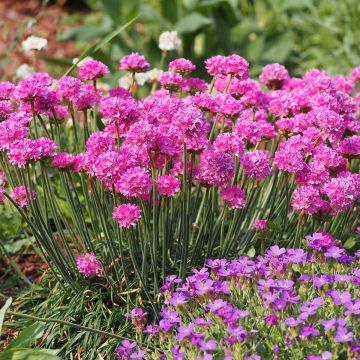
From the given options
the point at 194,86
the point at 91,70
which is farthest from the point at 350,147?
the point at 91,70

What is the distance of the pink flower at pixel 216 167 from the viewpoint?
254cm

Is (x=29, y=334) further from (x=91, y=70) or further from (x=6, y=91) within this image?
(x=91, y=70)

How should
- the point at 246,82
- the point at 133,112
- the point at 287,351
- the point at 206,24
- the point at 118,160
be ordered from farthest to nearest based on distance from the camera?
the point at 206,24 < the point at 246,82 < the point at 133,112 < the point at 118,160 < the point at 287,351

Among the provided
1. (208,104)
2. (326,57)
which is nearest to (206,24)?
(326,57)

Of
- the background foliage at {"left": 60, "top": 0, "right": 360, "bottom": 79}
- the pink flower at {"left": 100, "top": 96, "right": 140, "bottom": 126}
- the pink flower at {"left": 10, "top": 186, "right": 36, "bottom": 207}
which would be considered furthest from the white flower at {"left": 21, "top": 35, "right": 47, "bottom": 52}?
the background foliage at {"left": 60, "top": 0, "right": 360, "bottom": 79}

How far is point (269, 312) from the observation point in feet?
7.91

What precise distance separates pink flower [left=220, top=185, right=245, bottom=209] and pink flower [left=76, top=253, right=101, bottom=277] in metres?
0.64

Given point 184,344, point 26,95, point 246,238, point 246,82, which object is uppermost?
point 26,95

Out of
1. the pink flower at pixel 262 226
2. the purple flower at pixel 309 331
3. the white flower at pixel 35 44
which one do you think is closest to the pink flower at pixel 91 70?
the pink flower at pixel 262 226

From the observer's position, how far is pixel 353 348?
217 cm

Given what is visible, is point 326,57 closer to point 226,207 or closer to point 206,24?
point 206,24

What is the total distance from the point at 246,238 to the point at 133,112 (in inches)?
36.7

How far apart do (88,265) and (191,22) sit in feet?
11.8

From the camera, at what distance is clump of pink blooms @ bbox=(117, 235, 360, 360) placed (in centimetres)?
225
